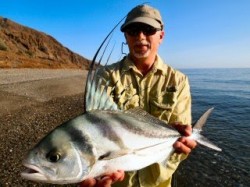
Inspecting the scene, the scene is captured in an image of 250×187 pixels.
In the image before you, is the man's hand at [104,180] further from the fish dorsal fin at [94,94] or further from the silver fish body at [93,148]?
the fish dorsal fin at [94,94]

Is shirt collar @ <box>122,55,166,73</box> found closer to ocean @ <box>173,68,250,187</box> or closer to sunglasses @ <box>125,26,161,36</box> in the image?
sunglasses @ <box>125,26,161,36</box>

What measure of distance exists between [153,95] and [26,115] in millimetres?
9849

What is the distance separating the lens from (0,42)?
41.8m

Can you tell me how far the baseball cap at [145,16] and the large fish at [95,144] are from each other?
135cm

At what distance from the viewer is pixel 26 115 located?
41.9ft

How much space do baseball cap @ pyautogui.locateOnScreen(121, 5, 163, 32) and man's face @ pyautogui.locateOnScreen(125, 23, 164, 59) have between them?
2.1 inches

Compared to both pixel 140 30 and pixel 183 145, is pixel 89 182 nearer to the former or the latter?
pixel 183 145

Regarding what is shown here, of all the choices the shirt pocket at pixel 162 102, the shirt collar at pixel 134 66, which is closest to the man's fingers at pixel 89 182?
the shirt pocket at pixel 162 102

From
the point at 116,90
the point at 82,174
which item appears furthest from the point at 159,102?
the point at 82,174

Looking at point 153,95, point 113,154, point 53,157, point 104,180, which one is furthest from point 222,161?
point 53,157

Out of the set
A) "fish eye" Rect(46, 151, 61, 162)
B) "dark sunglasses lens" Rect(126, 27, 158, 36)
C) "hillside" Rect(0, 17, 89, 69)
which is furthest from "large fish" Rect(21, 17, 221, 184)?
"hillside" Rect(0, 17, 89, 69)

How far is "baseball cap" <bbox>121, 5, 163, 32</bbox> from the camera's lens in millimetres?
4020

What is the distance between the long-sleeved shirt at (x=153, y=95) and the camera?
3846mm

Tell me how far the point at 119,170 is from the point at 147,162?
0.39 m
